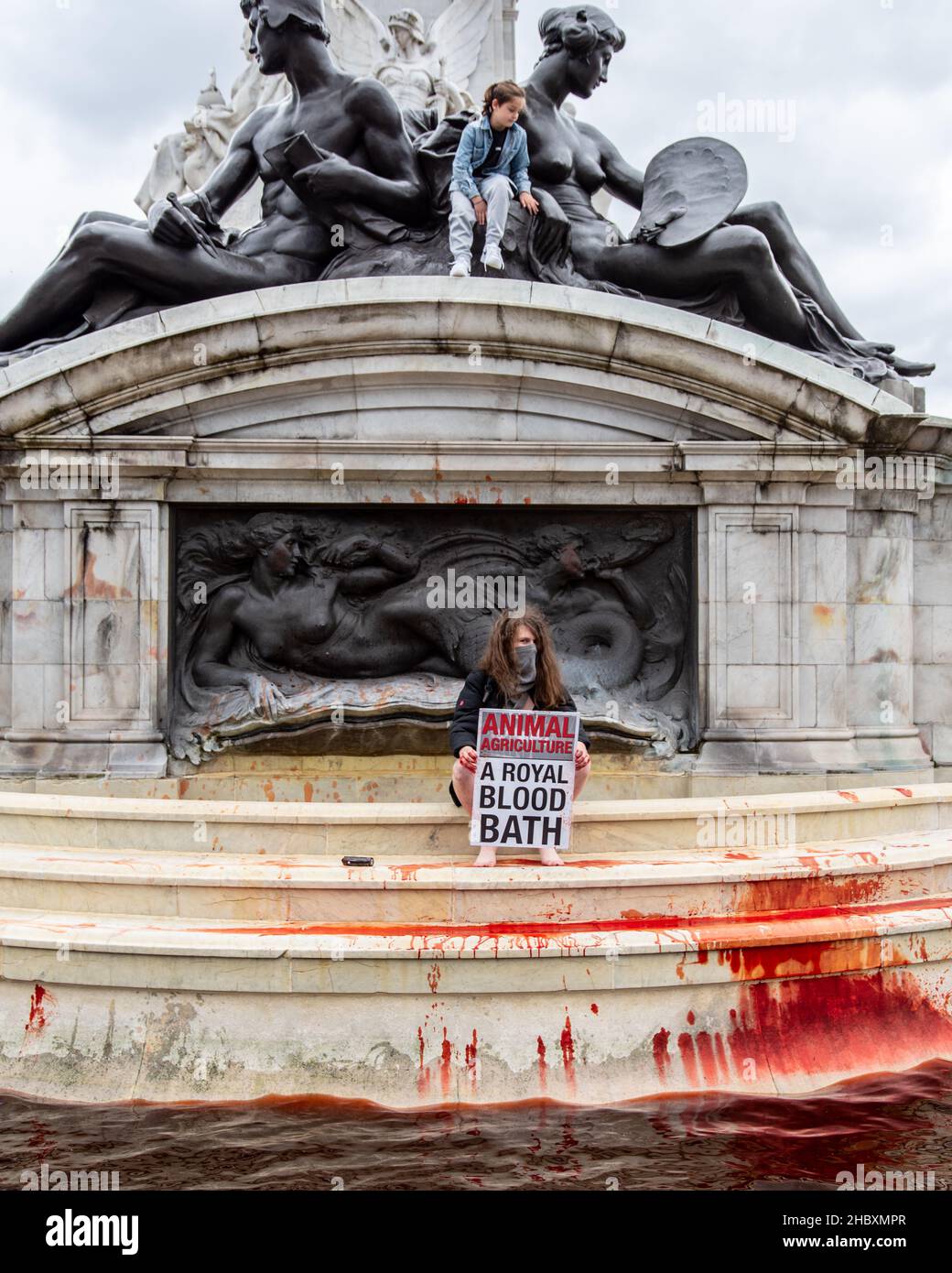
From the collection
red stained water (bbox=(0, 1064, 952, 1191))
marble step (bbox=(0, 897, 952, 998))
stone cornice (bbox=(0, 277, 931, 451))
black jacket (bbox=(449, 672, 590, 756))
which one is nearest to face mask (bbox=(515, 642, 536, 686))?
black jacket (bbox=(449, 672, 590, 756))

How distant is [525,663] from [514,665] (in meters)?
0.07

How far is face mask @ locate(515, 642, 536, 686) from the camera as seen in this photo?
666cm

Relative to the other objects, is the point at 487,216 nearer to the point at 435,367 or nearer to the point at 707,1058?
the point at 435,367

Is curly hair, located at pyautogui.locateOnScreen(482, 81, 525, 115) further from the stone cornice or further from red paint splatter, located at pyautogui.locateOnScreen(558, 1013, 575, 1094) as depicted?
red paint splatter, located at pyautogui.locateOnScreen(558, 1013, 575, 1094)

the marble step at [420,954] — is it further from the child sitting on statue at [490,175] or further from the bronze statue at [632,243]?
the bronze statue at [632,243]

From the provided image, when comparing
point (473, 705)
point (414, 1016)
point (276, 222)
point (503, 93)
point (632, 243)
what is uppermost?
point (503, 93)

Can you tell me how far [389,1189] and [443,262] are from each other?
7.14m

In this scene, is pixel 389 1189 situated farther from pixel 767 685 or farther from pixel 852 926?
pixel 767 685

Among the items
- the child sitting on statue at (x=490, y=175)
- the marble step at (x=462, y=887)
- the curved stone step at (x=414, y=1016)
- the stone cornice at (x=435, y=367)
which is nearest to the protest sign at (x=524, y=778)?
the marble step at (x=462, y=887)

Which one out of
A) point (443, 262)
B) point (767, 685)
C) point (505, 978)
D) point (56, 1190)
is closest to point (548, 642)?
point (505, 978)

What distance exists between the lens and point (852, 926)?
591 cm

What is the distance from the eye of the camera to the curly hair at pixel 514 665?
6.64 metres

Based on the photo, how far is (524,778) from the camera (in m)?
6.29

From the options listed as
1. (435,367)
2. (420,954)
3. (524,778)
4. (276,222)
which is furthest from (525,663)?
(276,222)
